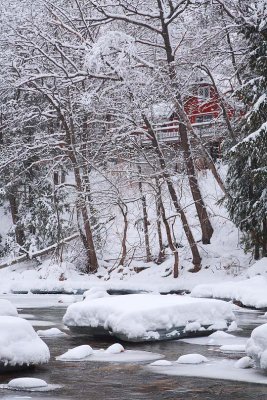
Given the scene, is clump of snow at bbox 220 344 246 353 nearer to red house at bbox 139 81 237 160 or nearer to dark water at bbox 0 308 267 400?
dark water at bbox 0 308 267 400

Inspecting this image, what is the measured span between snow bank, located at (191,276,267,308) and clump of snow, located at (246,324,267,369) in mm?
9553

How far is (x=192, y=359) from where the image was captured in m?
11.1

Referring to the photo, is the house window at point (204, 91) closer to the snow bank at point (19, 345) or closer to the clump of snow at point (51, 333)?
the clump of snow at point (51, 333)

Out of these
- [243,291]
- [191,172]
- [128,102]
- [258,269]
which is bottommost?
[243,291]

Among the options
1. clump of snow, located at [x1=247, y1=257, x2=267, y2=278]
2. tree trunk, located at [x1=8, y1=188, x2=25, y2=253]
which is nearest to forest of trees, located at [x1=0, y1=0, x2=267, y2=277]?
clump of snow, located at [x1=247, y1=257, x2=267, y2=278]

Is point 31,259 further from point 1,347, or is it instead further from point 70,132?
point 1,347

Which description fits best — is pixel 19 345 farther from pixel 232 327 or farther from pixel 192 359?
A: pixel 232 327

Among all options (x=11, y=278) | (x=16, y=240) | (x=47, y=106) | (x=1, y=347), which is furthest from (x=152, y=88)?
(x=1, y=347)

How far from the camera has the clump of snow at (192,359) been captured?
36.3 feet

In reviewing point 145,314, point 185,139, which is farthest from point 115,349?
point 185,139

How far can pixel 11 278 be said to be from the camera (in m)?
32.8

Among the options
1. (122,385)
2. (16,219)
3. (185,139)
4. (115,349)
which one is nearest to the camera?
(122,385)

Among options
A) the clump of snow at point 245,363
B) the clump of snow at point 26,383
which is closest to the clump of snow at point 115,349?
the clump of snow at point 245,363

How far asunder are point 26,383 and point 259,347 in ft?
11.1
